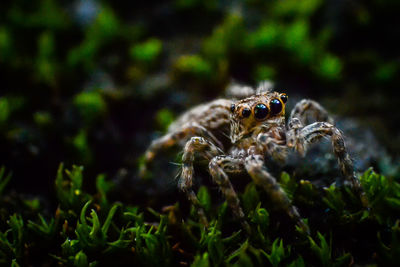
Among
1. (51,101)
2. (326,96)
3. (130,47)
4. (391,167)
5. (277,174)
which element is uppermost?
(130,47)

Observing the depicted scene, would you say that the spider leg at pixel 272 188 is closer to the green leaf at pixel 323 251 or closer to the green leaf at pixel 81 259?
the green leaf at pixel 323 251

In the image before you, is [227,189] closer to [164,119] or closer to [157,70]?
[164,119]

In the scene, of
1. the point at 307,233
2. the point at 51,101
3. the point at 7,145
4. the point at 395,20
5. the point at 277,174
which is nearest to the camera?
the point at 307,233

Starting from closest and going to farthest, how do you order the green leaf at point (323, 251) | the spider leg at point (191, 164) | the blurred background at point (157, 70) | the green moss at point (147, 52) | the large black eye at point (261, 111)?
the green leaf at point (323, 251) → the spider leg at point (191, 164) → the large black eye at point (261, 111) → the blurred background at point (157, 70) → the green moss at point (147, 52)

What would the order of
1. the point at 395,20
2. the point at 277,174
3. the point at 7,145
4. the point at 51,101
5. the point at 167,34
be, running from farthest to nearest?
the point at 167,34 → the point at 395,20 → the point at 51,101 → the point at 7,145 → the point at 277,174

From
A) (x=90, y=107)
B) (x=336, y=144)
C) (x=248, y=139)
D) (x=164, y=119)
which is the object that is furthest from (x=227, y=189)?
(x=90, y=107)

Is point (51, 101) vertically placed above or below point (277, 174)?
above

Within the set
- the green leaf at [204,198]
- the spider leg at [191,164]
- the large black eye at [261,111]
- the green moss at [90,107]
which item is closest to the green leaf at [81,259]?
the spider leg at [191,164]

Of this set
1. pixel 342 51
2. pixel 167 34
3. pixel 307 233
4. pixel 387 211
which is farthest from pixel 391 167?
pixel 167 34

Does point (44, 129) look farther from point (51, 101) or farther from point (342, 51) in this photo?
point (342, 51)
